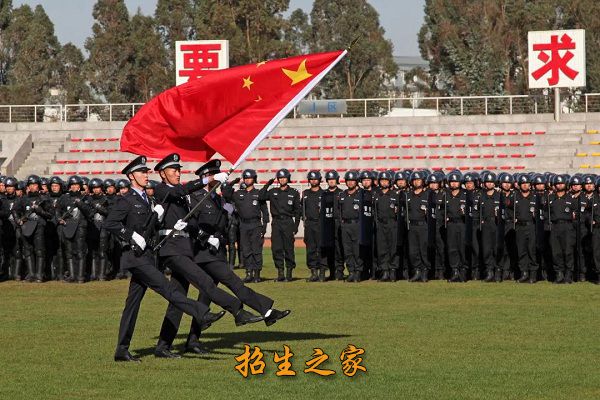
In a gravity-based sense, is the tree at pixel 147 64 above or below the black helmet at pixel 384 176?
above

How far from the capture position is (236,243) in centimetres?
2658

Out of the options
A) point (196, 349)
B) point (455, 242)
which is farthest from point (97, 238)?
point (196, 349)

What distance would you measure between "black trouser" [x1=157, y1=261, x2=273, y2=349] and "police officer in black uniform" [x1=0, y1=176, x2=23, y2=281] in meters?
10.0

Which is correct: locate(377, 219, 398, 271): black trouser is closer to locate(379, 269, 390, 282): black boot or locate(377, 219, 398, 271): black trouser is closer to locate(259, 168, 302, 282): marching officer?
locate(379, 269, 390, 282): black boot

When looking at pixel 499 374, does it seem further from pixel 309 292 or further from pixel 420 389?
pixel 309 292

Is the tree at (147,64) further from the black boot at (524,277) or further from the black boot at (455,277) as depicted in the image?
the black boot at (524,277)

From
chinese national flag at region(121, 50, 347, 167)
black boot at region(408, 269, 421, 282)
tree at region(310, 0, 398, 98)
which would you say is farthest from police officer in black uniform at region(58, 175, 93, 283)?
tree at region(310, 0, 398, 98)

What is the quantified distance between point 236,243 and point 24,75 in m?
39.6

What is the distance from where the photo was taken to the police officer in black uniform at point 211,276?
1272 cm

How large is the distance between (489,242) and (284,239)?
3.34 metres

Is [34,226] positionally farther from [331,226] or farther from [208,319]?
[208,319]

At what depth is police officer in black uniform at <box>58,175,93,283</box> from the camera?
22250 millimetres

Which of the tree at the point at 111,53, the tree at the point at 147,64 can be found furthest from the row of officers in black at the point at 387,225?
the tree at the point at 147,64

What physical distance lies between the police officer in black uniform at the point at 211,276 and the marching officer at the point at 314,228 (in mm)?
8489
